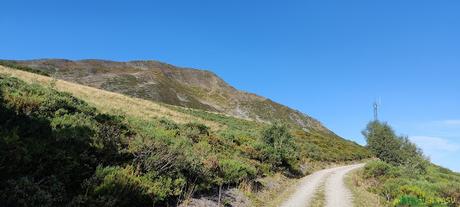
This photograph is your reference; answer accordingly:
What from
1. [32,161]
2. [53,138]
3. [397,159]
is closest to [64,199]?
[32,161]

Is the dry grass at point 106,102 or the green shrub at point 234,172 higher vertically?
the dry grass at point 106,102

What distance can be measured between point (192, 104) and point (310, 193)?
102099 mm

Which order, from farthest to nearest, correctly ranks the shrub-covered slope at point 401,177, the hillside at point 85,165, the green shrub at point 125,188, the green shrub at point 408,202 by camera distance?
the shrub-covered slope at point 401,177, the green shrub at point 408,202, the green shrub at point 125,188, the hillside at point 85,165

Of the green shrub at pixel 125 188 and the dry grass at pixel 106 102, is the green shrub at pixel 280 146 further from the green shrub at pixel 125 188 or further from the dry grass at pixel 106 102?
the green shrub at pixel 125 188

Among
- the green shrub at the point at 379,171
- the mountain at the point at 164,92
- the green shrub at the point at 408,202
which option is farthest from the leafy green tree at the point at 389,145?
the mountain at the point at 164,92

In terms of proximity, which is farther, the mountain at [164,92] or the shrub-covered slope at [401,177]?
the mountain at [164,92]

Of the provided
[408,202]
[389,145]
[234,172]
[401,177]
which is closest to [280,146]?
[401,177]

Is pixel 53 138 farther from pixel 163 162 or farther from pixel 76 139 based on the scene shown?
pixel 163 162

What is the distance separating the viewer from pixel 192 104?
393ft

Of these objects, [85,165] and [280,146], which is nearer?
[85,165]

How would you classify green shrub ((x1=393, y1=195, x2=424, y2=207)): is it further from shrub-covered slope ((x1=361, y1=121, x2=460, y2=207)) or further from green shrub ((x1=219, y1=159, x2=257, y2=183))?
green shrub ((x1=219, y1=159, x2=257, y2=183))

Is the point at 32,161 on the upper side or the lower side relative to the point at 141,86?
lower

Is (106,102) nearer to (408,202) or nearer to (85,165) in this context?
(408,202)

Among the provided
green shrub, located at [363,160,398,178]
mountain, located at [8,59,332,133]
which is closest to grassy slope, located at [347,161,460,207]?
green shrub, located at [363,160,398,178]
